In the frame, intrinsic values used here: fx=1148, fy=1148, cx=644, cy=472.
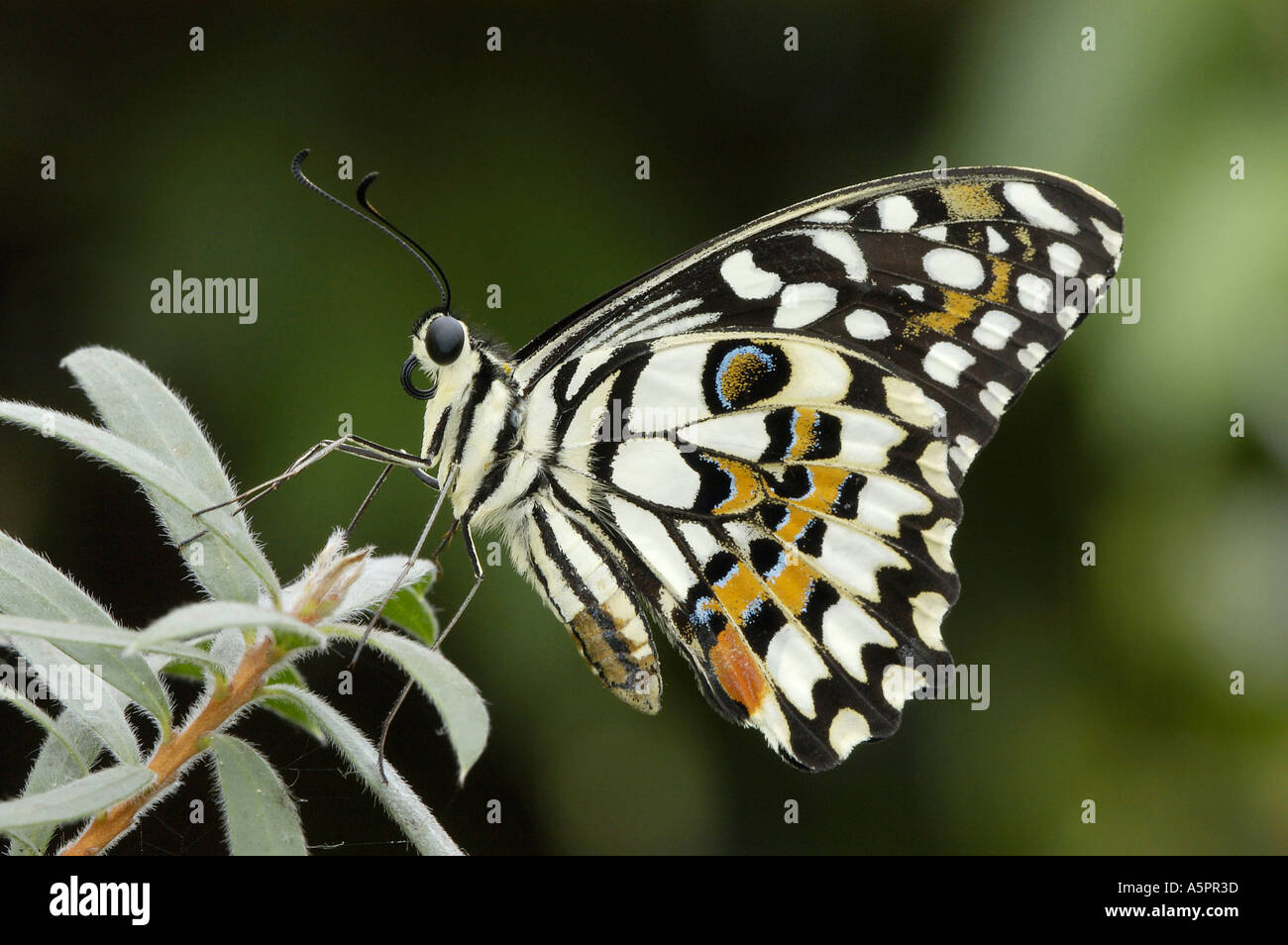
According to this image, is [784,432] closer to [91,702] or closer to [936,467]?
[936,467]

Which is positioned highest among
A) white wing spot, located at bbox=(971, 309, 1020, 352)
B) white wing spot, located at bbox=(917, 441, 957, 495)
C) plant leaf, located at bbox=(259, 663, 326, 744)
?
white wing spot, located at bbox=(971, 309, 1020, 352)

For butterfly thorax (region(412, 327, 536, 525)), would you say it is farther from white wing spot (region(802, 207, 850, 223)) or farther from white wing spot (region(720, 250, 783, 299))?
white wing spot (region(802, 207, 850, 223))

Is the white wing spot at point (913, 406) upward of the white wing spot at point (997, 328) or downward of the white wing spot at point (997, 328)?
downward

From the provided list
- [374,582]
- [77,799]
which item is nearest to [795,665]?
[374,582]

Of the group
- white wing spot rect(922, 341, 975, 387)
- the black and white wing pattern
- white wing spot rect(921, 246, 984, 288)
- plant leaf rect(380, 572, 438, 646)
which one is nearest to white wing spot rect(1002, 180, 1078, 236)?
the black and white wing pattern

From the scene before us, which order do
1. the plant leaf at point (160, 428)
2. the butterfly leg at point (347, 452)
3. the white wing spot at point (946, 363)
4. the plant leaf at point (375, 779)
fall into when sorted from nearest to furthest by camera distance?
the plant leaf at point (375, 779), the plant leaf at point (160, 428), the butterfly leg at point (347, 452), the white wing spot at point (946, 363)

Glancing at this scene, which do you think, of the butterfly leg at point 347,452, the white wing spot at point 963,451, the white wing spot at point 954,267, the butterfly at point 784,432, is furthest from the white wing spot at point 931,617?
the butterfly leg at point 347,452

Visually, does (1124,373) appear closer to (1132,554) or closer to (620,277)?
(1132,554)

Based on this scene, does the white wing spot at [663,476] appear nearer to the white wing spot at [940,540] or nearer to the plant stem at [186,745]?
the white wing spot at [940,540]
